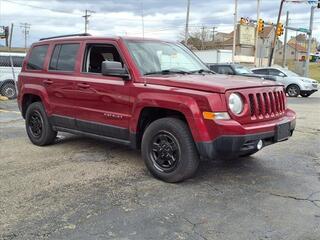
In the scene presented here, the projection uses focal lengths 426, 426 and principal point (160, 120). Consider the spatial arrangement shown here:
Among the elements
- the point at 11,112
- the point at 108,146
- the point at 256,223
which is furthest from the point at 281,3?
the point at 256,223

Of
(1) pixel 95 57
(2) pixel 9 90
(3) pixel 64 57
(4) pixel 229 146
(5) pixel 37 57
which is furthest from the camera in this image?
(2) pixel 9 90

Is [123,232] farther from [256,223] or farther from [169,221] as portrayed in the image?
[256,223]

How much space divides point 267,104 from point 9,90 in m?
14.3

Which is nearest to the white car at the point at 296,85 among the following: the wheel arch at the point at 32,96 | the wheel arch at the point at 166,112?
the wheel arch at the point at 32,96

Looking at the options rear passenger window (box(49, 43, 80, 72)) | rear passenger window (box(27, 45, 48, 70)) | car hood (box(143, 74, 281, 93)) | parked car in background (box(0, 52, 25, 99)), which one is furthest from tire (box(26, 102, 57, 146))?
parked car in background (box(0, 52, 25, 99))

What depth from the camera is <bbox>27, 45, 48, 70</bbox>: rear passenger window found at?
728 centimetres

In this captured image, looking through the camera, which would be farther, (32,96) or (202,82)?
(32,96)

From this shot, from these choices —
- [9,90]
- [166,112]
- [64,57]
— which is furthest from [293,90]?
[166,112]

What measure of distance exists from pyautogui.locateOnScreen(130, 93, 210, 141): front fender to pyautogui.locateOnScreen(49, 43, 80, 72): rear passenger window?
1.70m

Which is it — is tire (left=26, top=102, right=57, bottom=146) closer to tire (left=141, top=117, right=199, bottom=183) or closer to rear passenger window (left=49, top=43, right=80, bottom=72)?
rear passenger window (left=49, top=43, right=80, bottom=72)

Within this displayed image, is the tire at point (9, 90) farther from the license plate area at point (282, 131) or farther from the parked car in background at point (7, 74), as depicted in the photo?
the license plate area at point (282, 131)

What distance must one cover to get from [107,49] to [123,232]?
313 cm

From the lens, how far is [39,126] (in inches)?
294

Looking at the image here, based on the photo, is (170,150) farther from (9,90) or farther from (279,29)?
(279,29)
